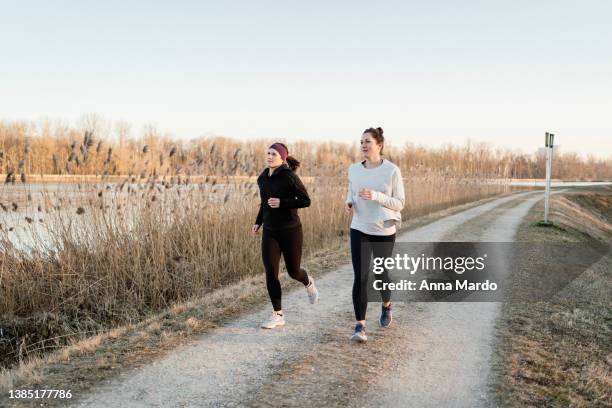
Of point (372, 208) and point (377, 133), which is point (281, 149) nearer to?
point (377, 133)

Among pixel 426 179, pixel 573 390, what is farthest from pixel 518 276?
pixel 426 179

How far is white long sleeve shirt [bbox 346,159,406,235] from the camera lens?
483cm

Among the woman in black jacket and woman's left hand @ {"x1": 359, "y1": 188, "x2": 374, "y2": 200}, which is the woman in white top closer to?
woman's left hand @ {"x1": 359, "y1": 188, "x2": 374, "y2": 200}

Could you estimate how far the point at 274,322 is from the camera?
5570 millimetres

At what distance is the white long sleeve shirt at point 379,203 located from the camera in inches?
190

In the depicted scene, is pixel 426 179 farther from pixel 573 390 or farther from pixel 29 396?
pixel 29 396

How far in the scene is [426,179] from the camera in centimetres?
2477

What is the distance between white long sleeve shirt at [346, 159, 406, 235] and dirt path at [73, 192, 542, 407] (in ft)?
4.10

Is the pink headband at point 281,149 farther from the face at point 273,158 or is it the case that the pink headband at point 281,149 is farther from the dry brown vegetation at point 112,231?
the dry brown vegetation at point 112,231

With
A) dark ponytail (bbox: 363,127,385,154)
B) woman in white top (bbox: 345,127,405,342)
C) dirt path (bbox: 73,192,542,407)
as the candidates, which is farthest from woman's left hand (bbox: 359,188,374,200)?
dirt path (bbox: 73,192,542,407)

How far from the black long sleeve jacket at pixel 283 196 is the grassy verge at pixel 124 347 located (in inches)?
58.9

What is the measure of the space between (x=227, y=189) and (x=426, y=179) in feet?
53.3

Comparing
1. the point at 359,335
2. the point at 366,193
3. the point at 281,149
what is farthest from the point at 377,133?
the point at 359,335

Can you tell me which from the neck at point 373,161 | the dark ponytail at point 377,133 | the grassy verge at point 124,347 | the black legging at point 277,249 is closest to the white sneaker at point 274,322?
the black legging at point 277,249
